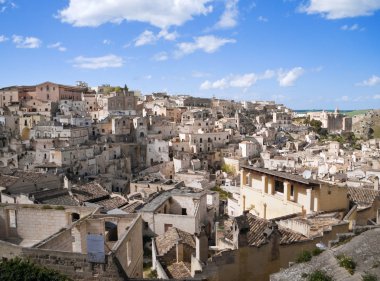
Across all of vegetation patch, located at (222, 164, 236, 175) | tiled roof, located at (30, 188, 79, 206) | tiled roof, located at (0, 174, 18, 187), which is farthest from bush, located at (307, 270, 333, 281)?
vegetation patch, located at (222, 164, 236, 175)

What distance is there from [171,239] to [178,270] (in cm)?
367

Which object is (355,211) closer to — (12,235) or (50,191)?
(12,235)

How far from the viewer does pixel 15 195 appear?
24984mm

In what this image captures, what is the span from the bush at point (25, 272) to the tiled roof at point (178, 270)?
6145mm

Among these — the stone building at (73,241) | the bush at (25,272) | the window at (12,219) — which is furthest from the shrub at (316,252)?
the window at (12,219)

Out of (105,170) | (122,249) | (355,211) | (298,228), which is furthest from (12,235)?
(105,170)

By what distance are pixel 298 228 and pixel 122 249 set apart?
6293 mm

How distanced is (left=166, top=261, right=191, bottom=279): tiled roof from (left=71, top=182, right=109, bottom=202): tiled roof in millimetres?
12054

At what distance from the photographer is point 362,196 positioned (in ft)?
59.5

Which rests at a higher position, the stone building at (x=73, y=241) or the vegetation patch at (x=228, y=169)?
the stone building at (x=73, y=241)

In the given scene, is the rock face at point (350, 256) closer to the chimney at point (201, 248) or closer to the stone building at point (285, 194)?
the chimney at point (201, 248)

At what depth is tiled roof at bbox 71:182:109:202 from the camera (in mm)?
27436

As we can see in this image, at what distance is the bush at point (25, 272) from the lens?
9.69 meters

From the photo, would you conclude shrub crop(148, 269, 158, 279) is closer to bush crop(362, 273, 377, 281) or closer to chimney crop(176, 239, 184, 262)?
chimney crop(176, 239, 184, 262)
